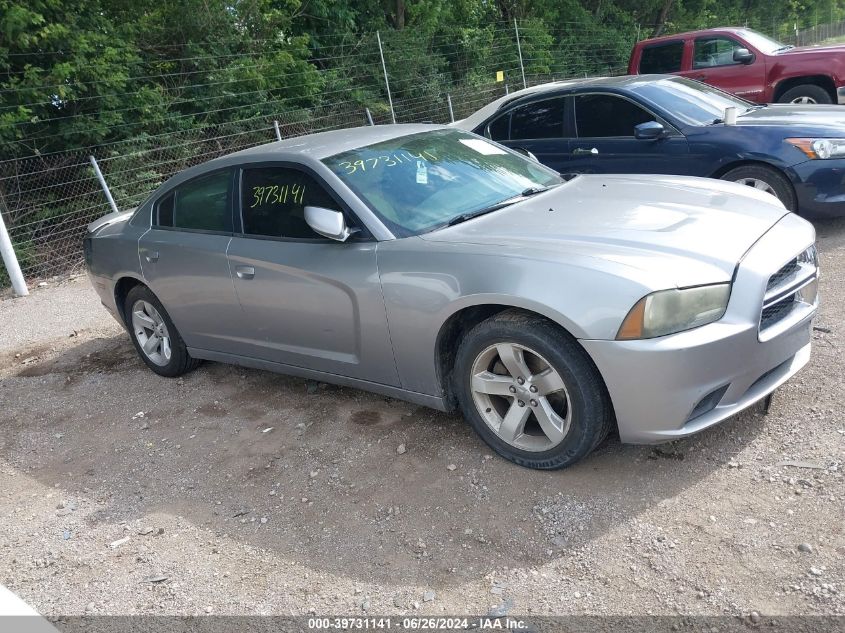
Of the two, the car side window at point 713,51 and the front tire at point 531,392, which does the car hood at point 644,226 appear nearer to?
the front tire at point 531,392

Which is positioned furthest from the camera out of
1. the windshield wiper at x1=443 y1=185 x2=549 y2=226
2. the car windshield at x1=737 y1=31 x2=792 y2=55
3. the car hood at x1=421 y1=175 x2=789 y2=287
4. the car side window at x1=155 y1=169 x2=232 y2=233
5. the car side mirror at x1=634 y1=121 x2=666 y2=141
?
the car windshield at x1=737 y1=31 x2=792 y2=55

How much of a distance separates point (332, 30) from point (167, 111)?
5.22 metres

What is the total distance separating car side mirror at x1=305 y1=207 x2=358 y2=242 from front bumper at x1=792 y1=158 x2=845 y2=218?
4092 mm

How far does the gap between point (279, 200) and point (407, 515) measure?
201 centimetres

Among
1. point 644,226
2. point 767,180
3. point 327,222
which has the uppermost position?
point 327,222

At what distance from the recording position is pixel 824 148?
6.00 meters

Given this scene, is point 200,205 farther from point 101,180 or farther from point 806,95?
point 806,95

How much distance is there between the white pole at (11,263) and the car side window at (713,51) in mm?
9519

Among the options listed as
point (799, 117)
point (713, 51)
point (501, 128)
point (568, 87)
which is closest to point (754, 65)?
point (713, 51)

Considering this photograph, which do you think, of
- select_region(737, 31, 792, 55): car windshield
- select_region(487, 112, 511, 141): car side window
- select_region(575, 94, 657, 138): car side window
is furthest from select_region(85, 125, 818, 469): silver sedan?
select_region(737, 31, 792, 55): car windshield

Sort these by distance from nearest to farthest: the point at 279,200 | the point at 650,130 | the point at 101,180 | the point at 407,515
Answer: the point at 407,515 < the point at 279,200 < the point at 650,130 < the point at 101,180

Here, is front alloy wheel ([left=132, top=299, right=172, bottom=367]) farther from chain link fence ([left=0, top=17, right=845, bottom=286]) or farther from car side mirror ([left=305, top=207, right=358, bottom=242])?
chain link fence ([left=0, top=17, right=845, bottom=286])

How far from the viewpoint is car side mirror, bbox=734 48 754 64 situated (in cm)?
1038

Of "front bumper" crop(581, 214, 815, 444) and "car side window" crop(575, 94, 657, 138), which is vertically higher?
"car side window" crop(575, 94, 657, 138)
